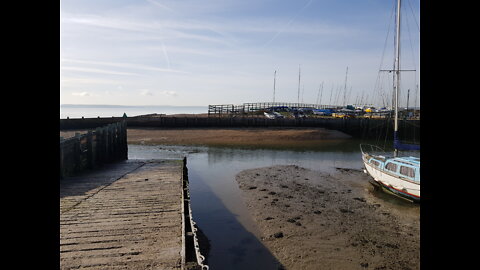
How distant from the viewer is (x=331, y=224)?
14148mm

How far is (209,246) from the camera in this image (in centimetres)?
1210

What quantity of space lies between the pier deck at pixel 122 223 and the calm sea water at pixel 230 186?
252 cm

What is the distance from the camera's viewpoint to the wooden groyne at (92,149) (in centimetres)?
1541

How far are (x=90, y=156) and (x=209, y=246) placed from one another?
9753 mm

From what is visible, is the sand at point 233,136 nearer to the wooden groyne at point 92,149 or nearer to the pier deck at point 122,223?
the wooden groyne at point 92,149

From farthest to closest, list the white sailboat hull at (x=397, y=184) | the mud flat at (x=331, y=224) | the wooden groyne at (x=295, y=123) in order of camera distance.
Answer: the wooden groyne at (x=295, y=123) → the white sailboat hull at (x=397, y=184) → the mud flat at (x=331, y=224)

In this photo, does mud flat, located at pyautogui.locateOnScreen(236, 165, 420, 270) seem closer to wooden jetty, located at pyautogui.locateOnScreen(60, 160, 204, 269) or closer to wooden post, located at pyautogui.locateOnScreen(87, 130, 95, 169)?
wooden jetty, located at pyautogui.locateOnScreen(60, 160, 204, 269)

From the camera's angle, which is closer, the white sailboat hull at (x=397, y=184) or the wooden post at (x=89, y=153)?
the white sailboat hull at (x=397, y=184)

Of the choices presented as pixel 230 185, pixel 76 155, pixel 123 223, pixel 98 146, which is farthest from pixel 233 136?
pixel 123 223

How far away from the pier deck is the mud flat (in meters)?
4.50

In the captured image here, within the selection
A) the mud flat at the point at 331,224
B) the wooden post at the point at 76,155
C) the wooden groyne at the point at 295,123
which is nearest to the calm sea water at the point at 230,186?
the mud flat at the point at 331,224

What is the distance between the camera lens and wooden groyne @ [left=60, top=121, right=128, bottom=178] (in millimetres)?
15406

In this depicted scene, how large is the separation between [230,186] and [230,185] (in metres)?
0.27

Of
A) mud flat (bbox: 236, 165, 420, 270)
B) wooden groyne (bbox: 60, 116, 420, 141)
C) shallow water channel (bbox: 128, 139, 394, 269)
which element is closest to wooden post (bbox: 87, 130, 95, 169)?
shallow water channel (bbox: 128, 139, 394, 269)
